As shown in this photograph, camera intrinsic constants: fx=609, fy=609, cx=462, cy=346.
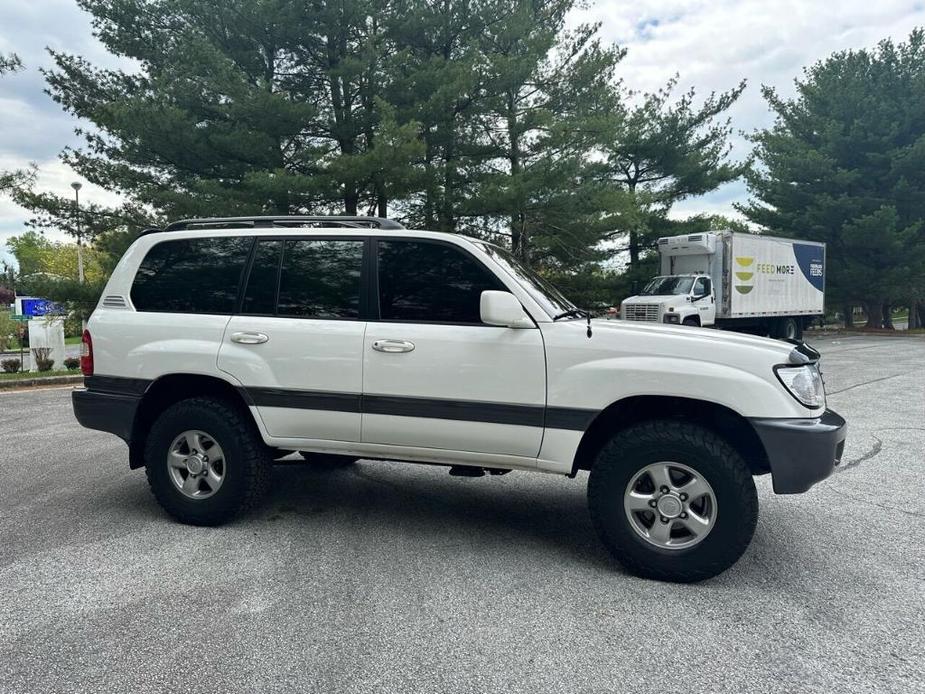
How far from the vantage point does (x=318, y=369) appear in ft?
12.3

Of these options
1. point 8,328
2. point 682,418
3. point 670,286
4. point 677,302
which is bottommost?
point 8,328

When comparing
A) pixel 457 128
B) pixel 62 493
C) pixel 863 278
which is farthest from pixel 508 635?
pixel 863 278

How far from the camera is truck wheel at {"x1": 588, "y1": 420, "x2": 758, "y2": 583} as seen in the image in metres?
3.13

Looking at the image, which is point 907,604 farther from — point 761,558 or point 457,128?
point 457,128

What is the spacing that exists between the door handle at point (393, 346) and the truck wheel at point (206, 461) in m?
1.08

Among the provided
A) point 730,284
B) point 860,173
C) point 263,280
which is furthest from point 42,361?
point 860,173

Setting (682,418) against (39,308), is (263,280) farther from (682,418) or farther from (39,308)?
(39,308)

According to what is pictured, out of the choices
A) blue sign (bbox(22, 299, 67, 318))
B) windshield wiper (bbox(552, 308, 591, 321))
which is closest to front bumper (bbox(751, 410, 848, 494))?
windshield wiper (bbox(552, 308, 591, 321))

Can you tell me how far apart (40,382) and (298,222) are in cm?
1136

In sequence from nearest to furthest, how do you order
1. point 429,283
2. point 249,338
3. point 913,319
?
point 429,283
point 249,338
point 913,319

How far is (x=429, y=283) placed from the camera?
3.71 metres

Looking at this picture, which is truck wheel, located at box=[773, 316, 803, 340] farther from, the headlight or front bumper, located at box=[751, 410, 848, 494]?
front bumper, located at box=[751, 410, 848, 494]

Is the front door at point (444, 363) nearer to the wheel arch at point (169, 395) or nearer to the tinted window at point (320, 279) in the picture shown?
the tinted window at point (320, 279)

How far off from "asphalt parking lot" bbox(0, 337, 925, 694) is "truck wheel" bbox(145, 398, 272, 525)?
178mm
